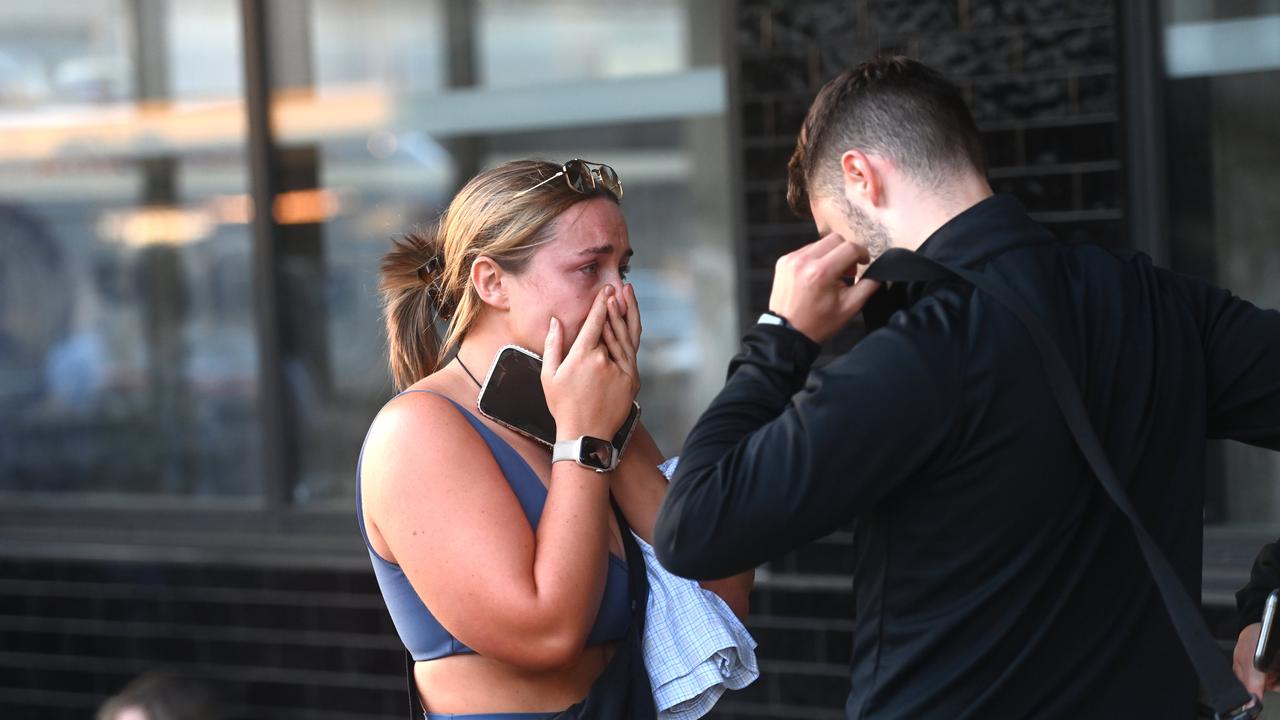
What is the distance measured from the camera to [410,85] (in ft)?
16.7

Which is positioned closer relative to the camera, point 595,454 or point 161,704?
point 595,454

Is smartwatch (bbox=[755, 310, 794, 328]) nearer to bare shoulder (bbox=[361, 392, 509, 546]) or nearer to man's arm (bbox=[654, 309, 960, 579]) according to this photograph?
man's arm (bbox=[654, 309, 960, 579])

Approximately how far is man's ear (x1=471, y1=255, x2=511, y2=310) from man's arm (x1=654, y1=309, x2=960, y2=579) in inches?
24.7

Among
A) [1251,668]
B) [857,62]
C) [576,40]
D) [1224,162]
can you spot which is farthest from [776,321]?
[576,40]

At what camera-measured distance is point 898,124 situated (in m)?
1.84

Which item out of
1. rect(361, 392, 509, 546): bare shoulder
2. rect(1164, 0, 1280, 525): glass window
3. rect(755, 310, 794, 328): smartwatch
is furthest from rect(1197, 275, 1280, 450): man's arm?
rect(1164, 0, 1280, 525): glass window

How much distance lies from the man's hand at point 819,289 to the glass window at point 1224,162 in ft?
7.92

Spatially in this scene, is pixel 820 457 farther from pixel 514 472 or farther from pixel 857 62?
pixel 857 62

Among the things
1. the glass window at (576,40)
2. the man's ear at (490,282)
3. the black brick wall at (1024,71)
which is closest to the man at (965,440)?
the man's ear at (490,282)

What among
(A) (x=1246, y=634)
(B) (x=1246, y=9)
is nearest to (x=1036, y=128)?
(B) (x=1246, y=9)

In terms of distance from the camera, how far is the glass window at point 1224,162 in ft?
12.6

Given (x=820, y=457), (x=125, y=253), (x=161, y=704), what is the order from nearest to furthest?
(x=820, y=457) → (x=161, y=704) → (x=125, y=253)

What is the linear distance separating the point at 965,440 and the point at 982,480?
0.06m

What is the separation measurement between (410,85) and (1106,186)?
2.56 metres
